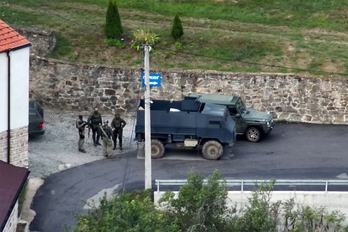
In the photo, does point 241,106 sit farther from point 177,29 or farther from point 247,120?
point 177,29

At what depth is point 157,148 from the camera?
2722 centimetres

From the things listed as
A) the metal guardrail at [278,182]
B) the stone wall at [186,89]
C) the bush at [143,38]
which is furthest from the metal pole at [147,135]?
the bush at [143,38]

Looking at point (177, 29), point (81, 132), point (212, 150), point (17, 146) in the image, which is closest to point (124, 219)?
point (17, 146)

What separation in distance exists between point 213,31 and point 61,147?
31.8ft

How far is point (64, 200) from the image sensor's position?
24766 mm

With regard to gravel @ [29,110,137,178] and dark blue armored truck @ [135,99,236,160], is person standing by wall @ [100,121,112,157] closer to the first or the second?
gravel @ [29,110,137,178]

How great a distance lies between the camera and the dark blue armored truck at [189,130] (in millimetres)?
26969

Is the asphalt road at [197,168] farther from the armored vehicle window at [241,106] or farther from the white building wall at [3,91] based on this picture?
the white building wall at [3,91]

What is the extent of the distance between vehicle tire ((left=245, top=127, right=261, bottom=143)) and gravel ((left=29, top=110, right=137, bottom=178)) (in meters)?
3.92

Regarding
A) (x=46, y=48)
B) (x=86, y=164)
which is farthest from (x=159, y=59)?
(x=86, y=164)

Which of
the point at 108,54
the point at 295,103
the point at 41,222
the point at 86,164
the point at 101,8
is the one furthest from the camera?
the point at 101,8

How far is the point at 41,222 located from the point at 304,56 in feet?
45.9

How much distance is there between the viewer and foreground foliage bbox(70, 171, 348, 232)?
19062 millimetres

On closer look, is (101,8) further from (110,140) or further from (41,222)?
(41,222)
